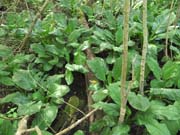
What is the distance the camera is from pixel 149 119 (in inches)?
60.7

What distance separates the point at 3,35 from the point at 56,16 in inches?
14.9

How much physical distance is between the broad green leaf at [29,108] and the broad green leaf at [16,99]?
0.09m

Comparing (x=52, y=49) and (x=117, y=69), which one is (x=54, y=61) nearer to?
(x=52, y=49)

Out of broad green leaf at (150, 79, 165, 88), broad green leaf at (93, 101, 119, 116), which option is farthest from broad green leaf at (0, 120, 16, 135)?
broad green leaf at (150, 79, 165, 88)

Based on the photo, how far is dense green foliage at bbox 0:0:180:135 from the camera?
1.59m

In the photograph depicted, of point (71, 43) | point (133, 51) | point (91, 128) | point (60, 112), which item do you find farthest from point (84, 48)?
point (91, 128)

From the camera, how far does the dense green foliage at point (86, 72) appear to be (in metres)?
1.59

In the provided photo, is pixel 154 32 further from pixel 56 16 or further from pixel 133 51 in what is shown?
pixel 56 16

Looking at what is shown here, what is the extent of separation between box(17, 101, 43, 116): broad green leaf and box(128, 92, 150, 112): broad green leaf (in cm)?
45

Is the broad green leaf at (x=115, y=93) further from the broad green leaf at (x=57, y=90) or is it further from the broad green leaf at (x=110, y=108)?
the broad green leaf at (x=57, y=90)

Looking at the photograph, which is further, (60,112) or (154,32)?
(154,32)

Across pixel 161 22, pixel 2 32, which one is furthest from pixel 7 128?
pixel 161 22

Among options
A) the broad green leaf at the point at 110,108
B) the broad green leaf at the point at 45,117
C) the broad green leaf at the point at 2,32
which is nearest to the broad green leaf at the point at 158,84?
the broad green leaf at the point at 110,108

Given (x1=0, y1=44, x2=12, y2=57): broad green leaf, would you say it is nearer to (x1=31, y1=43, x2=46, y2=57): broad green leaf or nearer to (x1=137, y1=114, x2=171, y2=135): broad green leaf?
(x1=31, y1=43, x2=46, y2=57): broad green leaf
